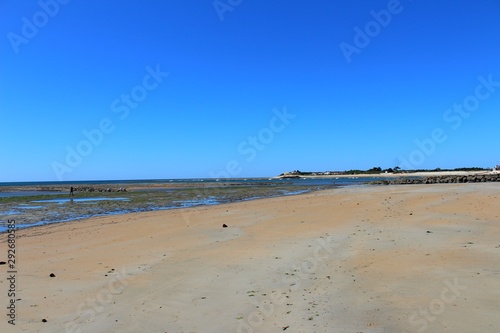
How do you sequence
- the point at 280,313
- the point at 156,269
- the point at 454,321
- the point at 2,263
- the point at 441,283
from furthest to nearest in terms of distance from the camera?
the point at 2,263 < the point at 156,269 < the point at 441,283 < the point at 280,313 < the point at 454,321

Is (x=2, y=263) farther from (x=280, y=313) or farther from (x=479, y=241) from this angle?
(x=479, y=241)

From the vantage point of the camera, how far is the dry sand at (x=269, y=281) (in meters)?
5.21

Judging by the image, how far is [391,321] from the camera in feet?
16.5

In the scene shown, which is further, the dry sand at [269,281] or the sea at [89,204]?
the sea at [89,204]

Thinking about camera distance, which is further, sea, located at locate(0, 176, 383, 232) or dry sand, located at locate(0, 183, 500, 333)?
sea, located at locate(0, 176, 383, 232)

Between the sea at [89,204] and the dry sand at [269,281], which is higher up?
the sea at [89,204]

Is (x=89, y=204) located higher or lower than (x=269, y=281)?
higher

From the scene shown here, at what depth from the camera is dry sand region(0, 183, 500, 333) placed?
17.1ft

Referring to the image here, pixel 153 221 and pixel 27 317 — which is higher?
pixel 153 221

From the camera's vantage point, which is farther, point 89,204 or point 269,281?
point 89,204

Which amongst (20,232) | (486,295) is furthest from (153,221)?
(486,295)

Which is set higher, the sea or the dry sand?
the sea

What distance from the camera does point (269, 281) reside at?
6938 millimetres

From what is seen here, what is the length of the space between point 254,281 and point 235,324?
1.84 metres
